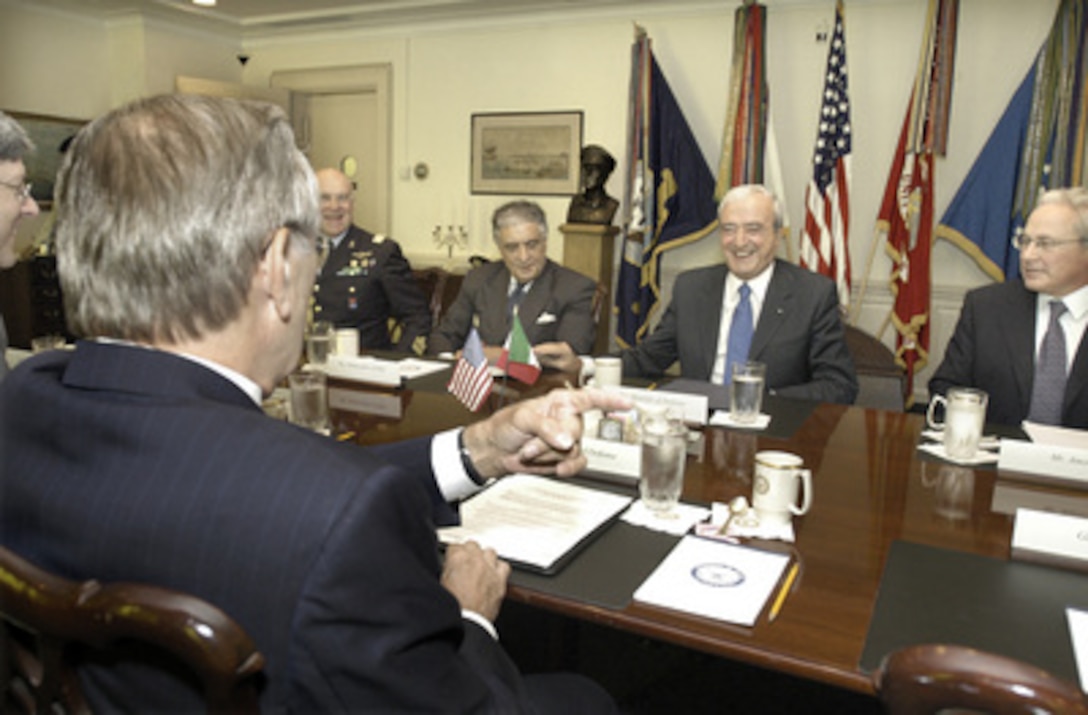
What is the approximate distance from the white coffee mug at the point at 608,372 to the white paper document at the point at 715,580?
1.08 meters

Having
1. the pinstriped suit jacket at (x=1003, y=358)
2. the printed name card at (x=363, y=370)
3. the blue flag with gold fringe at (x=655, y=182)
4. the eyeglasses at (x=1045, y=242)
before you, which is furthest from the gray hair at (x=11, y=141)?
the blue flag with gold fringe at (x=655, y=182)

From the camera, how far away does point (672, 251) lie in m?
5.98

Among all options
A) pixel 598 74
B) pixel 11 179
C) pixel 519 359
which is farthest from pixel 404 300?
pixel 598 74

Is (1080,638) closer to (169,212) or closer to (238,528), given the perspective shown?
(238,528)

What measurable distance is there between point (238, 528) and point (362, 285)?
3.17 meters

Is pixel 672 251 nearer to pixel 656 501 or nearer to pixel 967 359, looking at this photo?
pixel 967 359

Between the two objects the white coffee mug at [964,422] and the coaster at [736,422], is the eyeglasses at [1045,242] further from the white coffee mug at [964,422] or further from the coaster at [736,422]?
the coaster at [736,422]

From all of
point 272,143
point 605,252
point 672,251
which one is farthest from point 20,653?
point 672,251

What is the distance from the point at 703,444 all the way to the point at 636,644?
33.7 inches

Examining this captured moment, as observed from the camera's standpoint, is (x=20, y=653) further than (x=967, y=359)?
No

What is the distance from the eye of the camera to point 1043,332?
2.61 metres

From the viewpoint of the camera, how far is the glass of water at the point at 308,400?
1.92 metres

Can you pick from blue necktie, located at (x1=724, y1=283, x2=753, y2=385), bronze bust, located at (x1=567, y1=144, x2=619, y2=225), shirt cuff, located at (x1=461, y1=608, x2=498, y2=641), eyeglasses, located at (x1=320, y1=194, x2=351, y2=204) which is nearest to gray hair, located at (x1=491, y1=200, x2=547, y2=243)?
eyeglasses, located at (x1=320, y1=194, x2=351, y2=204)

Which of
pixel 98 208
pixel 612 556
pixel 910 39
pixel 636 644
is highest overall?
pixel 910 39
